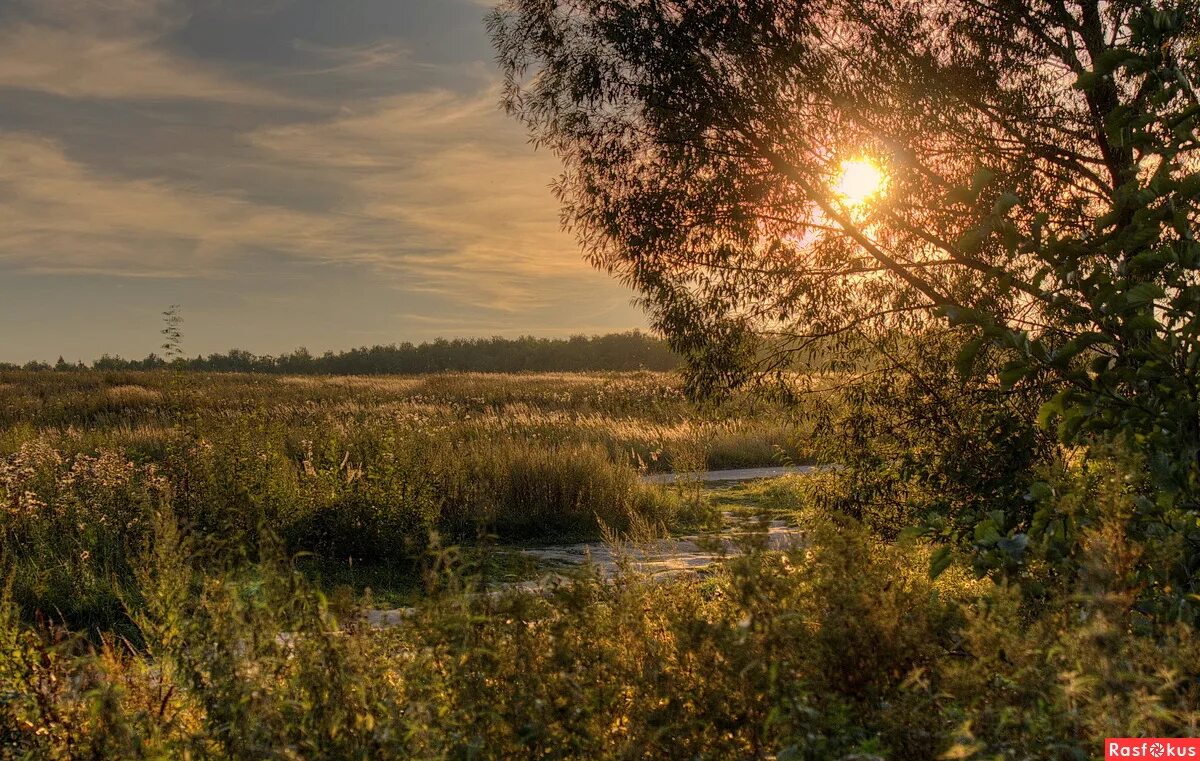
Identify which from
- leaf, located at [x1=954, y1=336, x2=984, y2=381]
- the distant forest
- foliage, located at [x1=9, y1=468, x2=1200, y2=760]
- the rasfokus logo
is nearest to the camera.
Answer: the rasfokus logo

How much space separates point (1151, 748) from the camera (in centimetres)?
230

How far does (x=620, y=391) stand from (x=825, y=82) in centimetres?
2865

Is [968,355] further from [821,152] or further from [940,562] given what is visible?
[821,152]

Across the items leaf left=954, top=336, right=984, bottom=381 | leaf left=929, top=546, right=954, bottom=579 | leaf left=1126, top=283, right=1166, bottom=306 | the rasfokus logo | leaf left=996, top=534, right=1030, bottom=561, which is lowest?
the rasfokus logo

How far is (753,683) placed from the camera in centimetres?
297

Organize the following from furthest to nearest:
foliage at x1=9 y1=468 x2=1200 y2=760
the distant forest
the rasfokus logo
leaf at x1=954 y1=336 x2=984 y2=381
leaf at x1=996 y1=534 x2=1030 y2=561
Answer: the distant forest < leaf at x1=954 y1=336 x2=984 y2=381 < leaf at x1=996 y1=534 x2=1030 y2=561 < foliage at x1=9 y1=468 x2=1200 y2=760 < the rasfokus logo

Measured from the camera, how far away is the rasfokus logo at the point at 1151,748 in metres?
2.24

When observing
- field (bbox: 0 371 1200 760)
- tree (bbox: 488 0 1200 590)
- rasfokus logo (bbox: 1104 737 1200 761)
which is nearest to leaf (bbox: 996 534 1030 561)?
field (bbox: 0 371 1200 760)

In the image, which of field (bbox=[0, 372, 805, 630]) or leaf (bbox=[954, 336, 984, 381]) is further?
field (bbox=[0, 372, 805, 630])

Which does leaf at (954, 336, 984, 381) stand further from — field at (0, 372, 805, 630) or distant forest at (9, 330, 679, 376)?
distant forest at (9, 330, 679, 376)

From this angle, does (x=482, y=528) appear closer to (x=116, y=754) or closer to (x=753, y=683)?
(x=753, y=683)

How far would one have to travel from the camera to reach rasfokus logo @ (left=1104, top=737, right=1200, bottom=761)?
2.24 meters

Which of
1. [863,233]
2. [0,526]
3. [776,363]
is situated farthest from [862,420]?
[0,526]

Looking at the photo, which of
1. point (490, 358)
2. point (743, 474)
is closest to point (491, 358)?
point (490, 358)
